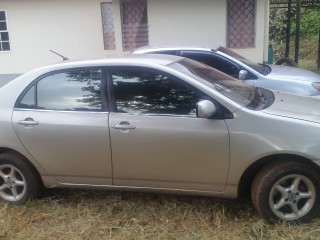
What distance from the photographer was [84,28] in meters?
12.3

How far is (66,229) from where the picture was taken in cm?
389

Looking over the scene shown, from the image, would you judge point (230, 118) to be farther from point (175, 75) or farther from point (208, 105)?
point (175, 75)

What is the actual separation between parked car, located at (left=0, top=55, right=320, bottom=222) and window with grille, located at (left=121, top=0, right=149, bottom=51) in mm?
7355

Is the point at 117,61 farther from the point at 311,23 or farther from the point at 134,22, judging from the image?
the point at 311,23

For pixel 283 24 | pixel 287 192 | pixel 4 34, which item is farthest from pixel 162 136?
pixel 283 24

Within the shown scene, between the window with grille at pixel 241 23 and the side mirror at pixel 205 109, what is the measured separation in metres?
7.90

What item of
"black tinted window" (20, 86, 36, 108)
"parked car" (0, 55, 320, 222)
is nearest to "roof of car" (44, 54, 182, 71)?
"parked car" (0, 55, 320, 222)

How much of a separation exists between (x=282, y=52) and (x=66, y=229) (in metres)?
18.5

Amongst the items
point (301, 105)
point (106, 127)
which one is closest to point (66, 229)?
point (106, 127)

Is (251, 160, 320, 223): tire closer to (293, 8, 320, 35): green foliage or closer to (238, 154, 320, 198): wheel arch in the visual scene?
(238, 154, 320, 198): wheel arch

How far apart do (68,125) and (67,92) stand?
359mm

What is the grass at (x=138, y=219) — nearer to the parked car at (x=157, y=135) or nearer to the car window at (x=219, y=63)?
the parked car at (x=157, y=135)

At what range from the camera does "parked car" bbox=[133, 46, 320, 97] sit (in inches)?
257

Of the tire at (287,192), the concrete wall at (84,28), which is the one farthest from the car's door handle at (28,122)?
the concrete wall at (84,28)
